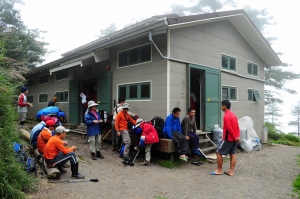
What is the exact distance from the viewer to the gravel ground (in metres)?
3.99

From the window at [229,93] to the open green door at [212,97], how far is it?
66 centimetres

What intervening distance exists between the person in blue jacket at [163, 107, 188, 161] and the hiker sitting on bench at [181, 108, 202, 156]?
0.24 metres

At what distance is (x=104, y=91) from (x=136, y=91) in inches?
72.3

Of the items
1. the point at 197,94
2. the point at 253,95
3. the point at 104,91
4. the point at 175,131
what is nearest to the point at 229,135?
the point at 175,131

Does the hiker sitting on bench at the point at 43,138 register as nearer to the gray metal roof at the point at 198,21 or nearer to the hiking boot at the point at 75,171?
the hiking boot at the point at 75,171

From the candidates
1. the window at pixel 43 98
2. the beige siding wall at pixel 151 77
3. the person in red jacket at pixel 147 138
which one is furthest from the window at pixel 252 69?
the window at pixel 43 98

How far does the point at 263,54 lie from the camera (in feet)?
37.3

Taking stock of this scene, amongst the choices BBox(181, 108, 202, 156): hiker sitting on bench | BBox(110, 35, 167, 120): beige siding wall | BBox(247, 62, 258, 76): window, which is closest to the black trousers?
BBox(181, 108, 202, 156): hiker sitting on bench

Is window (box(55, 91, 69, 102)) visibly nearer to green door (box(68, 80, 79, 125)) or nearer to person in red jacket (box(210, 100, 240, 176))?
green door (box(68, 80, 79, 125))

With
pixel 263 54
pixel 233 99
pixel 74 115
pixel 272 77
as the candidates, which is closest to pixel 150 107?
pixel 233 99

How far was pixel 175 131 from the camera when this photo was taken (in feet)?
20.8

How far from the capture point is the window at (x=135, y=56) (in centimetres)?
754

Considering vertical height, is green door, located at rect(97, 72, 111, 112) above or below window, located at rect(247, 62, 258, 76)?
below

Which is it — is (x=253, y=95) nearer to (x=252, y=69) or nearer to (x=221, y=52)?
(x=252, y=69)
